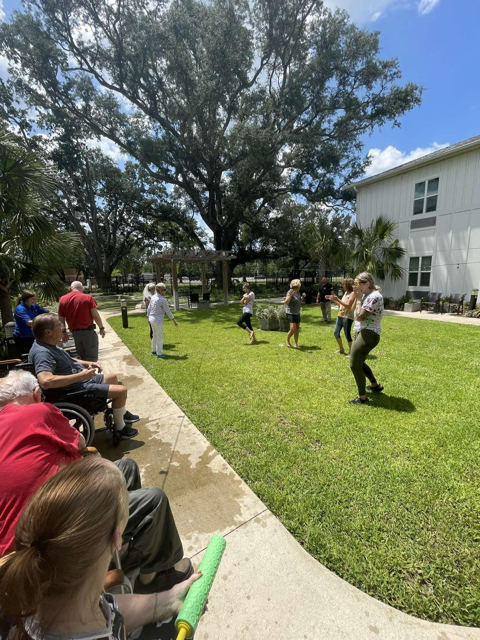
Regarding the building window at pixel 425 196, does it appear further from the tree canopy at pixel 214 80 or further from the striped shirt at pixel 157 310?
the striped shirt at pixel 157 310

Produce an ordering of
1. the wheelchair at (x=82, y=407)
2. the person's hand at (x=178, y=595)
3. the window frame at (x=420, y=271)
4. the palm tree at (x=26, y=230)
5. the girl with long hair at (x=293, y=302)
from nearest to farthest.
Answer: the person's hand at (x=178, y=595)
the wheelchair at (x=82, y=407)
the palm tree at (x=26, y=230)
the girl with long hair at (x=293, y=302)
the window frame at (x=420, y=271)

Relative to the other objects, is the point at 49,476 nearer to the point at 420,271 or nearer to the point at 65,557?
the point at 65,557

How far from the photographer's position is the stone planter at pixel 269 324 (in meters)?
9.81

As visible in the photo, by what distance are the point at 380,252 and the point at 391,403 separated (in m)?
12.6

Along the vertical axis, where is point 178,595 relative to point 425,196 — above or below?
below

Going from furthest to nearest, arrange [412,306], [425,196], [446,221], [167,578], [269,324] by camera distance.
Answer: [425,196], [412,306], [446,221], [269,324], [167,578]

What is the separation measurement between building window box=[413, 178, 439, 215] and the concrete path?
15.4 meters

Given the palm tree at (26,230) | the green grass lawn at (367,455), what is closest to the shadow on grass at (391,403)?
the green grass lawn at (367,455)

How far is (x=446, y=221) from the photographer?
12.9 metres

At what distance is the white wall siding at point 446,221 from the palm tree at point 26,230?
1472 centimetres

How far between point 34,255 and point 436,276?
1561cm

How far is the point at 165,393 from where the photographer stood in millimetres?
4746

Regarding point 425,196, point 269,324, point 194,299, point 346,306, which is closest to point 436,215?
point 425,196

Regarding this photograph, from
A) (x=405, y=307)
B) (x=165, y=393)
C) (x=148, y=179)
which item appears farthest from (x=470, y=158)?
(x=148, y=179)
